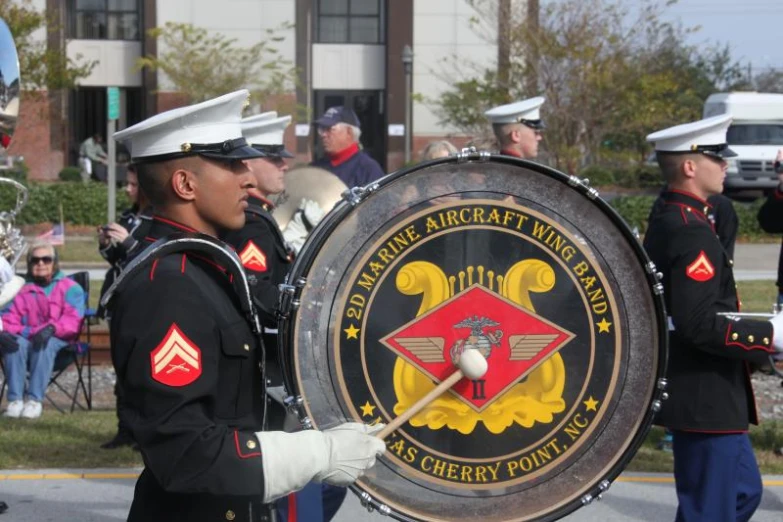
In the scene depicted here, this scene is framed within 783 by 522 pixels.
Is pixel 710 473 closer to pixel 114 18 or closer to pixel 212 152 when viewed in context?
pixel 212 152

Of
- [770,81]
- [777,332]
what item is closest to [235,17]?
[770,81]

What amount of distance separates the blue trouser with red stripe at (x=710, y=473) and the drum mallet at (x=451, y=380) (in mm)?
1769

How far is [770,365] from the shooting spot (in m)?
4.43

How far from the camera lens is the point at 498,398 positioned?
3121 mm

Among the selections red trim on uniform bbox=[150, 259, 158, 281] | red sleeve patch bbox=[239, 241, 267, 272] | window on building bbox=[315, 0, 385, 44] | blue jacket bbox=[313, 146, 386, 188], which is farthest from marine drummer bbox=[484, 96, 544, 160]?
window on building bbox=[315, 0, 385, 44]

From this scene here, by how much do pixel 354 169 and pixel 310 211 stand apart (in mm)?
745

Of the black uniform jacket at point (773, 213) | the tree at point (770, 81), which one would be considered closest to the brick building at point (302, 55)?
the tree at point (770, 81)

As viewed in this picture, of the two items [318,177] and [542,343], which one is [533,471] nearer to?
[542,343]

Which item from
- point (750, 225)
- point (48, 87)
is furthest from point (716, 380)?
point (48, 87)

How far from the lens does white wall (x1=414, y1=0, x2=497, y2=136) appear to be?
35219mm

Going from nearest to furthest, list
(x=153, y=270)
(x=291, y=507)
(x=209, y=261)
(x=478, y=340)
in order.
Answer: (x=153, y=270)
(x=209, y=261)
(x=478, y=340)
(x=291, y=507)

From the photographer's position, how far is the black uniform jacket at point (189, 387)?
104 inches

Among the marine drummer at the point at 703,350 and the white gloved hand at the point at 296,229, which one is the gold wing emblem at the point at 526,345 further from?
the white gloved hand at the point at 296,229

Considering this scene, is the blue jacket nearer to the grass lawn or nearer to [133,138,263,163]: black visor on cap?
the grass lawn
